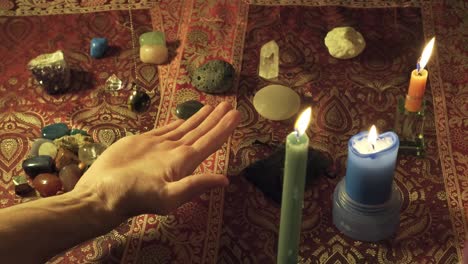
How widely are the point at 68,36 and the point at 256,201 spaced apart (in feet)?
2.53

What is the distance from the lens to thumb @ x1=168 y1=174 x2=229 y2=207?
3.34 ft

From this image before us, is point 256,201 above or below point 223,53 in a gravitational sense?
below

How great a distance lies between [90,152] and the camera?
1195mm

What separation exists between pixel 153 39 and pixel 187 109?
27 centimetres

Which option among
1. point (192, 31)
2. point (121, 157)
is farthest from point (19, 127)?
point (192, 31)

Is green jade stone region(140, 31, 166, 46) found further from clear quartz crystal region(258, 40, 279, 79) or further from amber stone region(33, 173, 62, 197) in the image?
amber stone region(33, 173, 62, 197)

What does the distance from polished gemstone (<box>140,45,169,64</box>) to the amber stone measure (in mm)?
432

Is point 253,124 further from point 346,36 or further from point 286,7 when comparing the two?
point 286,7

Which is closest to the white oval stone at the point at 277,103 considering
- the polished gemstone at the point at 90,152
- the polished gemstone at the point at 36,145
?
the polished gemstone at the point at 90,152

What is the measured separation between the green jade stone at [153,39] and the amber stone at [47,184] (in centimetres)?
47

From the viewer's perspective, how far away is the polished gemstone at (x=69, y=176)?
3.74 feet

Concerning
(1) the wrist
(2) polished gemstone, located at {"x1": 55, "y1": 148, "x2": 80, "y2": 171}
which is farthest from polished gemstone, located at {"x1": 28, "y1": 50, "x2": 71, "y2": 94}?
(1) the wrist

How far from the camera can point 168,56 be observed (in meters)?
1.50

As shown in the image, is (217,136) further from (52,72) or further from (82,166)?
(52,72)
